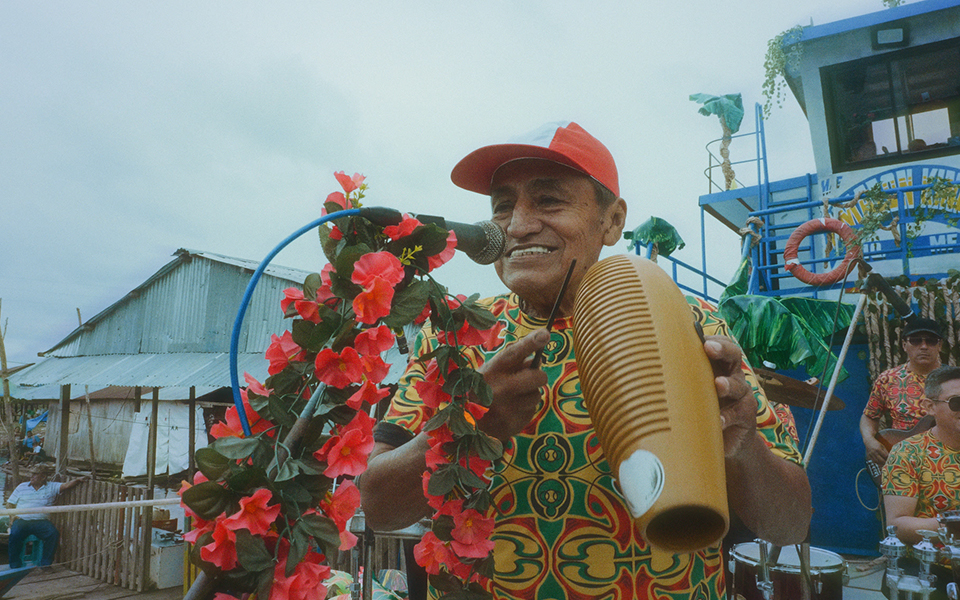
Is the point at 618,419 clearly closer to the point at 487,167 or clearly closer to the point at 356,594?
the point at 487,167

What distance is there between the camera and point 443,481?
102 centimetres

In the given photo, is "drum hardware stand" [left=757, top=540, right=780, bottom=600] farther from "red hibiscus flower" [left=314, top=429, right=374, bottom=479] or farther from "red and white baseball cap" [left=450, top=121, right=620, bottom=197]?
"red hibiscus flower" [left=314, top=429, right=374, bottom=479]

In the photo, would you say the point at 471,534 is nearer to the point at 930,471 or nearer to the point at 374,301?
the point at 374,301

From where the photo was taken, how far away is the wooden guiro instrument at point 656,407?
0.88m

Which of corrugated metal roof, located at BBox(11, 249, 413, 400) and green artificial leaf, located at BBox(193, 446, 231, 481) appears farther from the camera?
corrugated metal roof, located at BBox(11, 249, 413, 400)

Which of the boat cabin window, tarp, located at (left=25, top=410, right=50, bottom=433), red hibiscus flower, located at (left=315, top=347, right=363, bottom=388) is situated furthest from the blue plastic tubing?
tarp, located at (left=25, top=410, right=50, bottom=433)

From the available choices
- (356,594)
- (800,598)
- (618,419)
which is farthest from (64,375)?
(618,419)

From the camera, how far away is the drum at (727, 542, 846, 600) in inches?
155

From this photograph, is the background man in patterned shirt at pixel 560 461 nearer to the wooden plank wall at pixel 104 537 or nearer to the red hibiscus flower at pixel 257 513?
the red hibiscus flower at pixel 257 513

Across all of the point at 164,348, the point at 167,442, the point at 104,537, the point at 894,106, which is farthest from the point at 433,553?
the point at 167,442

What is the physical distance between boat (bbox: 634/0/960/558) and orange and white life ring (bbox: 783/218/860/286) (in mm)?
18

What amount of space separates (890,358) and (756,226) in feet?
10.5

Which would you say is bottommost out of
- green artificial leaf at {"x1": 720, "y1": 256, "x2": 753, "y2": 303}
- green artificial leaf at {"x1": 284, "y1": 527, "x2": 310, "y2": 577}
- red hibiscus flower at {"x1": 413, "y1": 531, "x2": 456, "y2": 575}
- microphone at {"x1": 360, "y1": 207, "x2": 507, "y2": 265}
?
red hibiscus flower at {"x1": 413, "y1": 531, "x2": 456, "y2": 575}

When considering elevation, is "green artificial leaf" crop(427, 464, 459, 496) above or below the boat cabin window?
below
